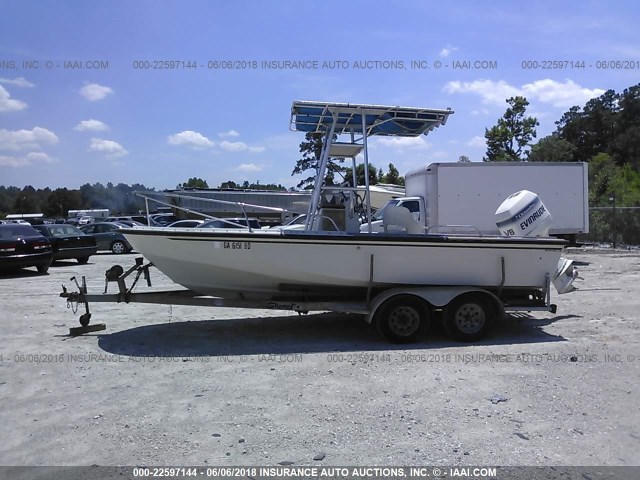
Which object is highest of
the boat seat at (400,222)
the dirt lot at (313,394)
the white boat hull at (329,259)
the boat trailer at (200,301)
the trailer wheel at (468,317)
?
the boat seat at (400,222)

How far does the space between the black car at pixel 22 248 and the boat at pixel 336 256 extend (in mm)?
8793

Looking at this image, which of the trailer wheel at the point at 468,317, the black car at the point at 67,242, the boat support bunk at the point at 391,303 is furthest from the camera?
the black car at the point at 67,242

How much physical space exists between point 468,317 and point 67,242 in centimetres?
1422

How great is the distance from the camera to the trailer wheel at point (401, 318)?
22.3 feet

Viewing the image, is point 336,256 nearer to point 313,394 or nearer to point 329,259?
point 329,259

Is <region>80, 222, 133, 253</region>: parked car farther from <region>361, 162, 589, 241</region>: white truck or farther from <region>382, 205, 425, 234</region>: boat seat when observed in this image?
<region>382, 205, 425, 234</region>: boat seat

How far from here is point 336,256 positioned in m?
6.83

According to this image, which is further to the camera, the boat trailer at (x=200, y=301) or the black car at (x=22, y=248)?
the black car at (x=22, y=248)

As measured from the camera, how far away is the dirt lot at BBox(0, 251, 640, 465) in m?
3.94

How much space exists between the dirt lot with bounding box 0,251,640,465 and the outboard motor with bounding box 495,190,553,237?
53.9 inches

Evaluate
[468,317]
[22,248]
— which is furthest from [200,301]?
[22,248]

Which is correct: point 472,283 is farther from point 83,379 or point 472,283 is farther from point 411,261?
point 83,379

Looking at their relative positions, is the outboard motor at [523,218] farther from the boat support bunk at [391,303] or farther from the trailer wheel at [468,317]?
the trailer wheel at [468,317]

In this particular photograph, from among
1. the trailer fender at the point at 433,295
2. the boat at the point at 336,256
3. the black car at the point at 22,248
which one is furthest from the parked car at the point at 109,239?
the trailer fender at the point at 433,295
